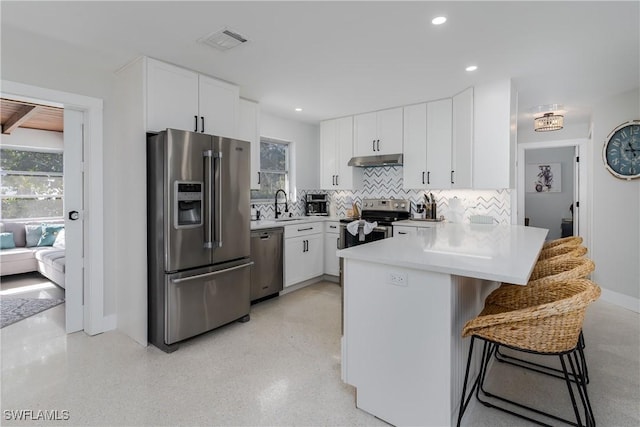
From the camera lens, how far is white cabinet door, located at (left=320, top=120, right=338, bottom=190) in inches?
200

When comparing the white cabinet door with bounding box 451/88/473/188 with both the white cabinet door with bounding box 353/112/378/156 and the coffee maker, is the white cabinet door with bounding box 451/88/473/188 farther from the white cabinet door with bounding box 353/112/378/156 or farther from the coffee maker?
the coffee maker

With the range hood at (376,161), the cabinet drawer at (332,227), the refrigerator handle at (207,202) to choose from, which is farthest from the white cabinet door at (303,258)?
the refrigerator handle at (207,202)

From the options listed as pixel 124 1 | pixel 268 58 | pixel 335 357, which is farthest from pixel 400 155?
pixel 124 1

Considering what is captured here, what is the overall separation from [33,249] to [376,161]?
5412 millimetres

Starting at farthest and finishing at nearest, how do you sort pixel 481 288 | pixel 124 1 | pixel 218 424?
pixel 481 288 → pixel 124 1 → pixel 218 424

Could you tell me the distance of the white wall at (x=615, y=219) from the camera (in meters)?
3.84

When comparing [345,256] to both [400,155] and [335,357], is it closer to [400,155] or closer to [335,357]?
[335,357]

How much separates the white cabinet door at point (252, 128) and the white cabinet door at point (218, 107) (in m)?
0.39

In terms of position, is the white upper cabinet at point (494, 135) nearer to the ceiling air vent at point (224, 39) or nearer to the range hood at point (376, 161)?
the range hood at point (376, 161)

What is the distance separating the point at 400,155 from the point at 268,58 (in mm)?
2214

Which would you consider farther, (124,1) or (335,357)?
(335,357)

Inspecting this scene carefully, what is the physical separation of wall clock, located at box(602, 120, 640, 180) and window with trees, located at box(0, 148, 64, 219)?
27.6 feet

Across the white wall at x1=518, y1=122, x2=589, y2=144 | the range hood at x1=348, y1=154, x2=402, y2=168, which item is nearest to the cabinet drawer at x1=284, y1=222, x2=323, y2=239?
the range hood at x1=348, y1=154, x2=402, y2=168

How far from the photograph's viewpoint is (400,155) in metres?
4.40
